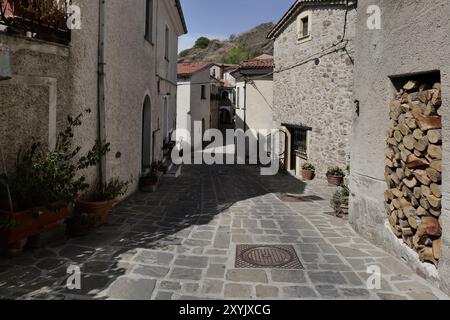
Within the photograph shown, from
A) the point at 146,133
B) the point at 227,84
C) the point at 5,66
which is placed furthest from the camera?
the point at 227,84

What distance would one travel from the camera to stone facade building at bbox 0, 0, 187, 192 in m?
4.80

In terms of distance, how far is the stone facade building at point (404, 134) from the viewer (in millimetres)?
4113

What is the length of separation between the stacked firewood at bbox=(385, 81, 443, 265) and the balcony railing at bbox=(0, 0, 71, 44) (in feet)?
16.6

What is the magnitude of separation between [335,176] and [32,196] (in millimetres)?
9722

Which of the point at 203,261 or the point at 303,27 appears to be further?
the point at 303,27

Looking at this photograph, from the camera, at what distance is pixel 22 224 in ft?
14.7

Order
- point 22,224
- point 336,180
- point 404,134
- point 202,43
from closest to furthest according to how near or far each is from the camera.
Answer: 1. point 22,224
2. point 404,134
3. point 336,180
4. point 202,43

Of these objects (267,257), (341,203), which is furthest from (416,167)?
(341,203)

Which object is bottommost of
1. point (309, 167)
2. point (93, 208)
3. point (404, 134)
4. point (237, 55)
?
point (93, 208)

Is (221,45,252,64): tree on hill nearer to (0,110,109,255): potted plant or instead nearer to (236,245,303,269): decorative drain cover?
(236,245,303,269): decorative drain cover

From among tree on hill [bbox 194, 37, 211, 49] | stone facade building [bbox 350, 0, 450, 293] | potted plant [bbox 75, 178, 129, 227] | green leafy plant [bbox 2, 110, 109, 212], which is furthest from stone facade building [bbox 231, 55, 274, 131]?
tree on hill [bbox 194, 37, 211, 49]

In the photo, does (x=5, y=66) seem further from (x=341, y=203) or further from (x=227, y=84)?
(x=227, y=84)

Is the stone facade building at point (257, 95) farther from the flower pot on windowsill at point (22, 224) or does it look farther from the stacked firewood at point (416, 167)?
the flower pot on windowsill at point (22, 224)

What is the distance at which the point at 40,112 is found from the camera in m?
5.12
